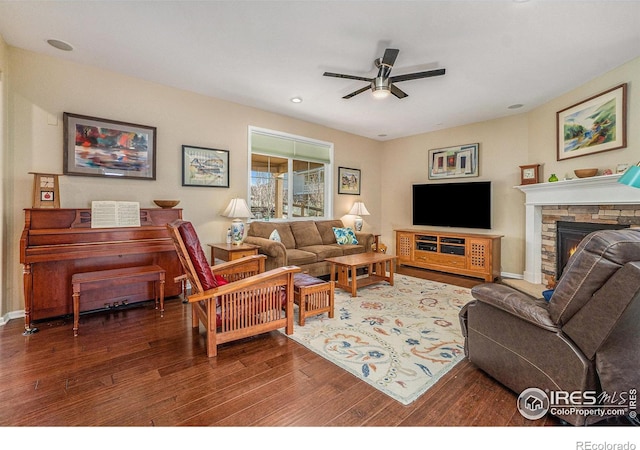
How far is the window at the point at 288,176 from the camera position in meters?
4.78

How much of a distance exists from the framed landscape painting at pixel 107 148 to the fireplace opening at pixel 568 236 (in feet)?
17.7

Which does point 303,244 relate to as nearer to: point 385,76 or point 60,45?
point 385,76

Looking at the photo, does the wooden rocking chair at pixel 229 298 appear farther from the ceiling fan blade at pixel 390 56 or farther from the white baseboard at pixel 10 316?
the ceiling fan blade at pixel 390 56

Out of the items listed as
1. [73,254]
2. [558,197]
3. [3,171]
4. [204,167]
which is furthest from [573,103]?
[3,171]

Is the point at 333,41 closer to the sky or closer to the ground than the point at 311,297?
closer to the sky

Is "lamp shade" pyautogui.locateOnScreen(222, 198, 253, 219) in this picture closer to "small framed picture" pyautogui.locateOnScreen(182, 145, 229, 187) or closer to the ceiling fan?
"small framed picture" pyautogui.locateOnScreen(182, 145, 229, 187)

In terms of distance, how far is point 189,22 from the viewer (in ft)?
8.08

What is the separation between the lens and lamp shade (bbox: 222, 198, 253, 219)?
4102 mm

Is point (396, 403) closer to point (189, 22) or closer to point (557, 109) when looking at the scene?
point (189, 22)

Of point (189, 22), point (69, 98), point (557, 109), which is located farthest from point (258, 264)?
point (557, 109)

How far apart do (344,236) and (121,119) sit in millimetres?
3596

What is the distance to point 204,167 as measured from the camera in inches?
162

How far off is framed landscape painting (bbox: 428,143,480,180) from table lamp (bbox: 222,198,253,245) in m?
3.79

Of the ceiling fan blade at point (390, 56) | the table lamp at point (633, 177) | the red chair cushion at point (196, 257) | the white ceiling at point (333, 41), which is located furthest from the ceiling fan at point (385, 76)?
the red chair cushion at point (196, 257)
